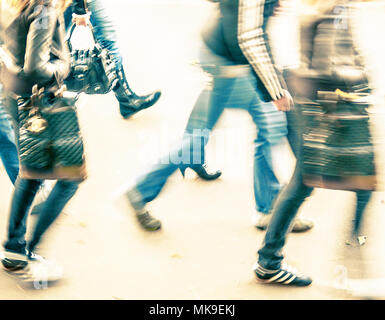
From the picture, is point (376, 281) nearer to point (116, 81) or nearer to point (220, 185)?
point (220, 185)

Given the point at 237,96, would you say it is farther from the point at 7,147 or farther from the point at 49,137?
the point at 7,147

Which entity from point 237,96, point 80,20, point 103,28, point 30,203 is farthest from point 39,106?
point 103,28

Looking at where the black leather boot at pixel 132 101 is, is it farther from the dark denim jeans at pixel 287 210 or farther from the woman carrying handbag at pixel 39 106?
the dark denim jeans at pixel 287 210

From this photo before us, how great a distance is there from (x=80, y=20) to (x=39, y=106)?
1.69 meters

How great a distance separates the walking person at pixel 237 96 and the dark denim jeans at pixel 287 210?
0.31 metres

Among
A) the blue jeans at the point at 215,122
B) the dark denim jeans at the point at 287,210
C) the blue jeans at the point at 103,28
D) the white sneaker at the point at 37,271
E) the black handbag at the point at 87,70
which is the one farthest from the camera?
the blue jeans at the point at 103,28

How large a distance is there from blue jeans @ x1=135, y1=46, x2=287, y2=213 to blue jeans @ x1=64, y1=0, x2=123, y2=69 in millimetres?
2018

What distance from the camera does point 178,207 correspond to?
4.23 meters

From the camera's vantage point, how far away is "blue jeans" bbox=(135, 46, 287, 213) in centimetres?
343

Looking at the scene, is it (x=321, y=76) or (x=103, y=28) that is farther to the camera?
(x=103, y=28)

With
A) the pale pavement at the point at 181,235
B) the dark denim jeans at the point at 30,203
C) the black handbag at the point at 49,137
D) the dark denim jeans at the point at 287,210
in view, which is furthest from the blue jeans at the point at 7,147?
the dark denim jeans at the point at 287,210

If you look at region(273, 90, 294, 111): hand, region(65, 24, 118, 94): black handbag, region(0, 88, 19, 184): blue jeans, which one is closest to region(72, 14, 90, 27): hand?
region(65, 24, 118, 94): black handbag

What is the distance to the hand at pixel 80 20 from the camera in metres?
4.35

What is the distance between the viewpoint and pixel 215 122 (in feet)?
11.8
